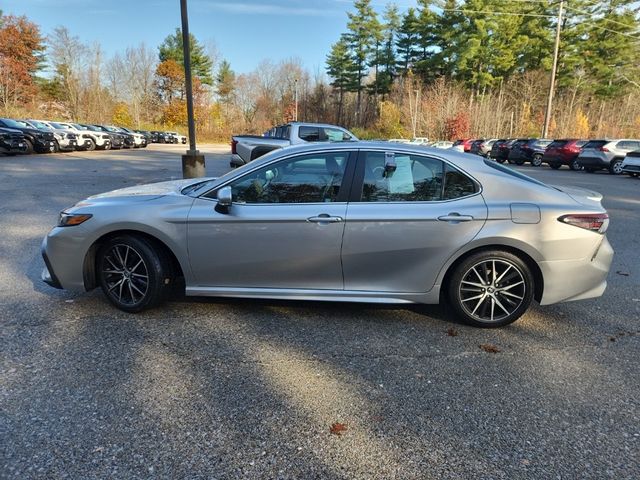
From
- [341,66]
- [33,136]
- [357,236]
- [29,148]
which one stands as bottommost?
[357,236]

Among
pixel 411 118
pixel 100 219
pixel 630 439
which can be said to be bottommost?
pixel 630 439

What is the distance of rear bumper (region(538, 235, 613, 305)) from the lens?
12.0ft

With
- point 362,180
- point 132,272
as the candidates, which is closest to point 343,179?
point 362,180

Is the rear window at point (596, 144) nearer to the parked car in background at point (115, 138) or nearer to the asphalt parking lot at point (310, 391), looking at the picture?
the asphalt parking lot at point (310, 391)

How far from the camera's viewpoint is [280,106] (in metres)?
74.8

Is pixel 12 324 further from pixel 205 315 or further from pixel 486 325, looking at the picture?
pixel 486 325

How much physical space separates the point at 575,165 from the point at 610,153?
8.62ft

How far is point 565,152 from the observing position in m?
23.5

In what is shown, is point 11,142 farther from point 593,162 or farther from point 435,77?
point 435,77

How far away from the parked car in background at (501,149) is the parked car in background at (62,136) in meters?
26.8

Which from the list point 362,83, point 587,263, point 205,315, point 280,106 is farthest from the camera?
point 280,106

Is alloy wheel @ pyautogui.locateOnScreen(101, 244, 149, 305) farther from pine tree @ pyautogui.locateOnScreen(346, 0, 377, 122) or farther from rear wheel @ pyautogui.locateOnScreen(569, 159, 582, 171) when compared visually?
pine tree @ pyautogui.locateOnScreen(346, 0, 377, 122)

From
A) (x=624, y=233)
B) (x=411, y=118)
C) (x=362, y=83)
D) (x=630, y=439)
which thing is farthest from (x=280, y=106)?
(x=630, y=439)

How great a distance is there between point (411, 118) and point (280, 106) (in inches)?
1289
